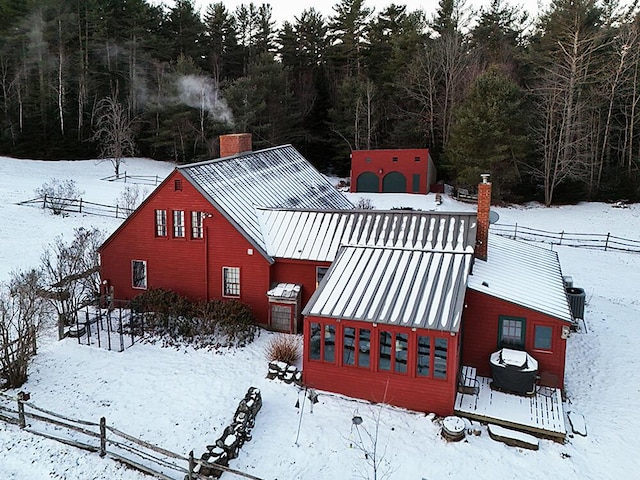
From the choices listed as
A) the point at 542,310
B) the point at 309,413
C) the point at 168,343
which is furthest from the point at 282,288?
the point at 542,310

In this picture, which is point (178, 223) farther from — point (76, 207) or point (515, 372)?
point (76, 207)

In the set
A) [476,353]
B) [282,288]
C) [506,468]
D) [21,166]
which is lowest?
[506,468]

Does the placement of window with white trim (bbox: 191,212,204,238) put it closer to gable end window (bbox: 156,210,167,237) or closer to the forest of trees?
gable end window (bbox: 156,210,167,237)

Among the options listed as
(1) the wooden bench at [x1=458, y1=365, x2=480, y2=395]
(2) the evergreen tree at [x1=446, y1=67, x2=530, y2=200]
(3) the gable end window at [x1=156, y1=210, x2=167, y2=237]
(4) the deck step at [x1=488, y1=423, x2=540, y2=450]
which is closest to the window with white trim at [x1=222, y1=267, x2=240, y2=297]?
(3) the gable end window at [x1=156, y1=210, x2=167, y2=237]

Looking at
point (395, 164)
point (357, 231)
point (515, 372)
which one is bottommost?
point (515, 372)

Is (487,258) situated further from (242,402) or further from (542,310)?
(242,402)

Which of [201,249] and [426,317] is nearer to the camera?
[426,317]

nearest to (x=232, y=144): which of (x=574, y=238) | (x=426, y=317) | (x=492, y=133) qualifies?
(x=426, y=317)
